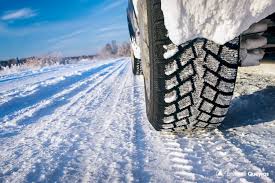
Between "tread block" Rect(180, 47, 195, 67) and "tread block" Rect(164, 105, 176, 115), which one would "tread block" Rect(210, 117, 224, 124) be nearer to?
"tread block" Rect(164, 105, 176, 115)

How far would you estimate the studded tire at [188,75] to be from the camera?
1.62m

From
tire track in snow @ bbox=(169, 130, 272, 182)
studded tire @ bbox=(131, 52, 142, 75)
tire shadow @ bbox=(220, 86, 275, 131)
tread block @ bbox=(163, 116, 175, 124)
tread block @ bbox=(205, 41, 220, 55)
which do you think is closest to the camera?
tire track in snow @ bbox=(169, 130, 272, 182)

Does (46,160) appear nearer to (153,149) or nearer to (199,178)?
(153,149)

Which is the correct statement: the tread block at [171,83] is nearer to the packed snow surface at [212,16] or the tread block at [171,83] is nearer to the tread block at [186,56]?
the tread block at [186,56]

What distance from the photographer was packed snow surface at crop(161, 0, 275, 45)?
146 centimetres

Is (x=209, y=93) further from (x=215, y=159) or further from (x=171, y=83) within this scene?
(x=215, y=159)

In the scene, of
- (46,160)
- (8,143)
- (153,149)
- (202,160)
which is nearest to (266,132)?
(202,160)

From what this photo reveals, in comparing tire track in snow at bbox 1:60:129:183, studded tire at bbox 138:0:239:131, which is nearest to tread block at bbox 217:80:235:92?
studded tire at bbox 138:0:239:131

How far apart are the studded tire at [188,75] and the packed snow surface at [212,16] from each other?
A: 0.07 m

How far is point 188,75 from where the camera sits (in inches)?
65.7

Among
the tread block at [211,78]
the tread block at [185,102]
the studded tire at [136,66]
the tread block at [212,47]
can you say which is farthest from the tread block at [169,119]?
the studded tire at [136,66]

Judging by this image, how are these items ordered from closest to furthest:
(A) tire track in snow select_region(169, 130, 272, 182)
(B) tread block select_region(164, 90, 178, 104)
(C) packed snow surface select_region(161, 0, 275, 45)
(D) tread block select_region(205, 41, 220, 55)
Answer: (A) tire track in snow select_region(169, 130, 272, 182), (C) packed snow surface select_region(161, 0, 275, 45), (D) tread block select_region(205, 41, 220, 55), (B) tread block select_region(164, 90, 178, 104)

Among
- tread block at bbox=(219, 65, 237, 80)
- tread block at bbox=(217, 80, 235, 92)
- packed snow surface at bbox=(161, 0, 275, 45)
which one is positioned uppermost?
packed snow surface at bbox=(161, 0, 275, 45)

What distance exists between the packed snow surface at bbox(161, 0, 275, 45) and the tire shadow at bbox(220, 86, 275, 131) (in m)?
0.75
